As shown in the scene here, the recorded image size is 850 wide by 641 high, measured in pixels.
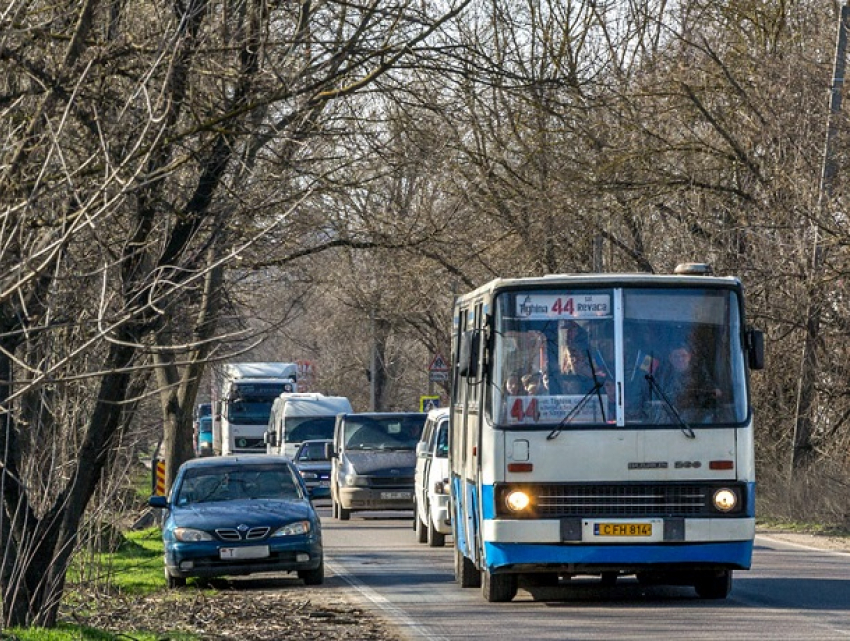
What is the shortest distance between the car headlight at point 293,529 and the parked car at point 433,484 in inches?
168

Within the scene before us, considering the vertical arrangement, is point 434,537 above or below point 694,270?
below

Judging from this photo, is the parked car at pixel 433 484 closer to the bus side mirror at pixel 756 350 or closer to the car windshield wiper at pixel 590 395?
the car windshield wiper at pixel 590 395

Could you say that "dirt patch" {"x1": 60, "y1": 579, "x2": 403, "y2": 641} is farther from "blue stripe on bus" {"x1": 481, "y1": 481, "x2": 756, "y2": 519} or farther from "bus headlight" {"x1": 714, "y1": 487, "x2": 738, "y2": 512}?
"bus headlight" {"x1": 714, "y1": 487, "x2": 738, "y2": 512}

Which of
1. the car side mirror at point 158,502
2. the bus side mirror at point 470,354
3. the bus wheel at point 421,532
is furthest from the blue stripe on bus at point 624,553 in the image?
the bus wheel at point 421,532

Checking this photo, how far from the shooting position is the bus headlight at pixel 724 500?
1398 centimetres

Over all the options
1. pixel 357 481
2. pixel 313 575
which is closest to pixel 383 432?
pixel 357 481

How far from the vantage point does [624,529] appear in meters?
13.9

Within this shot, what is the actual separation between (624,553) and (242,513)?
18.2 ft

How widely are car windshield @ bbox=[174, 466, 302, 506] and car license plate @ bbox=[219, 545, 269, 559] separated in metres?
1.44

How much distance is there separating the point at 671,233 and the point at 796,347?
4.72 meters

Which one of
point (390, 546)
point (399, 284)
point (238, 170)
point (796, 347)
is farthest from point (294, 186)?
point (399, 284)

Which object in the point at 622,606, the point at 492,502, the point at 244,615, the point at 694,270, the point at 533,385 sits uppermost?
the point at 694,270

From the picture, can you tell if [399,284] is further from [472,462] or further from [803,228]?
[472,462]

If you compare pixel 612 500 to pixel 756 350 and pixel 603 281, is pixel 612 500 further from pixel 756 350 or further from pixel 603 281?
pixel 603 281
